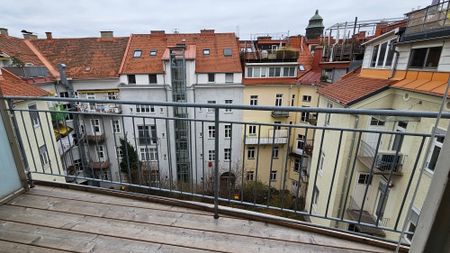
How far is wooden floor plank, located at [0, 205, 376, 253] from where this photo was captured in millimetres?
1712

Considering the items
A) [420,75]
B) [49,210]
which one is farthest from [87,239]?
[420,75]

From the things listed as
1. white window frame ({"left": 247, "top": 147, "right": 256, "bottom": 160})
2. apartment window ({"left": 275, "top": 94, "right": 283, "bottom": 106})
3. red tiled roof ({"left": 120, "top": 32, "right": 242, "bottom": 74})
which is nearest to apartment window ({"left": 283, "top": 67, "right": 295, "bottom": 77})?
apartment window ({"left": 275, "top": 94, "right": 283, "bottom": 106})

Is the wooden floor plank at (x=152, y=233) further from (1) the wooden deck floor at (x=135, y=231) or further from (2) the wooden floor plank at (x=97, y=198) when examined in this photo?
(2) the wooden floor plank at (x=97, y=198)

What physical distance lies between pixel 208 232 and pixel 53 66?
1681cm

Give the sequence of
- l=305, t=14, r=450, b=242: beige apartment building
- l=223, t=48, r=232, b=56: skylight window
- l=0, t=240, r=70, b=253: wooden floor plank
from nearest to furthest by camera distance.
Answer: l=0, t=240, r=70, b=253: wooden floor plank
l=305, t=14, r=450, b=242: beige apartment building
l=223, t=48, r=232, b=56: skylight window

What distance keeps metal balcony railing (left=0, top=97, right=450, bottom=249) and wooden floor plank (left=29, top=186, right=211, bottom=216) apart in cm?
17

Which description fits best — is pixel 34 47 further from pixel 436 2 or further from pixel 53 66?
pixel 436 2

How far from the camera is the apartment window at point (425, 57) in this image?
5685 millimetres

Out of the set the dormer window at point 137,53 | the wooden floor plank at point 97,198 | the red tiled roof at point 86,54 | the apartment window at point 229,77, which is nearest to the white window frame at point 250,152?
the apartment window at point 229,77

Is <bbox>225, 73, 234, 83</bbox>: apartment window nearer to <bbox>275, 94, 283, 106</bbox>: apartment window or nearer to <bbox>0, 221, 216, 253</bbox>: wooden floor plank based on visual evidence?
<bbox>275, 94, 283, 106</bbox>: apartment window

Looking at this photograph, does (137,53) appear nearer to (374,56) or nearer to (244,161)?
(374,56)

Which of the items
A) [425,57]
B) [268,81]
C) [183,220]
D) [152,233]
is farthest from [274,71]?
[152,233]

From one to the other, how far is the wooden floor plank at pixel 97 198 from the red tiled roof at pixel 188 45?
444 inches

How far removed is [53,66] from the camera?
13398 millimetres
